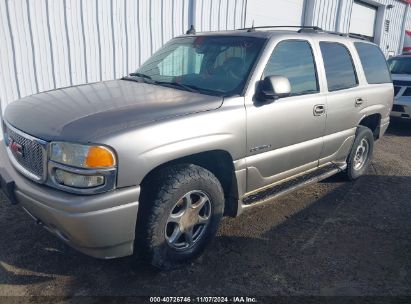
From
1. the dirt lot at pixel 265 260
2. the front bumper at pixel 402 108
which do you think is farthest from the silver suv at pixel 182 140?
the front bumper at pixel 402 108

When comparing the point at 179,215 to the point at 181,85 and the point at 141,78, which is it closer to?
the point at 181,85

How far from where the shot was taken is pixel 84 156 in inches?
92.6

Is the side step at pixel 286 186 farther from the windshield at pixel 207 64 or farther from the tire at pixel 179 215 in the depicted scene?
the windshield at pixel 207 64

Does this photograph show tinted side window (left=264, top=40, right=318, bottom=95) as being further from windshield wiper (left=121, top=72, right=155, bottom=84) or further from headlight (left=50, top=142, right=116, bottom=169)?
headlight (left=50, top=142, right=116, bottom=169)

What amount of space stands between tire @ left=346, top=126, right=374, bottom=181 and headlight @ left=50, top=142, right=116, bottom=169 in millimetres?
3447

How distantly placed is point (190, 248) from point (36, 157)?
1385 millimetres

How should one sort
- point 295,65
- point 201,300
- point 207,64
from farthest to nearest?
1. point 295,65
2. point 207,64
3. point 201,300

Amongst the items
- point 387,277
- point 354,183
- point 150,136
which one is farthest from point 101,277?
point 354,183

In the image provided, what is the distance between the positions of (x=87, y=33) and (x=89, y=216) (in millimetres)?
4461

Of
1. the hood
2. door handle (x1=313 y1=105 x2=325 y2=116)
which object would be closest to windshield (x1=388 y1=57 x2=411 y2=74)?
door handle (x1=313 y1=105 x2=325 y2=116)

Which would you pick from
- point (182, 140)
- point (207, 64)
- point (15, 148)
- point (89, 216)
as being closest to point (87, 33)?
point (207, 64)

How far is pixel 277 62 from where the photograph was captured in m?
3.44

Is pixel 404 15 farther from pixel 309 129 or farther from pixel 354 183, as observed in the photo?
pixel 309 129

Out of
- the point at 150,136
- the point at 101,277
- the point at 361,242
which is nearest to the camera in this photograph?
the point at 150,136
